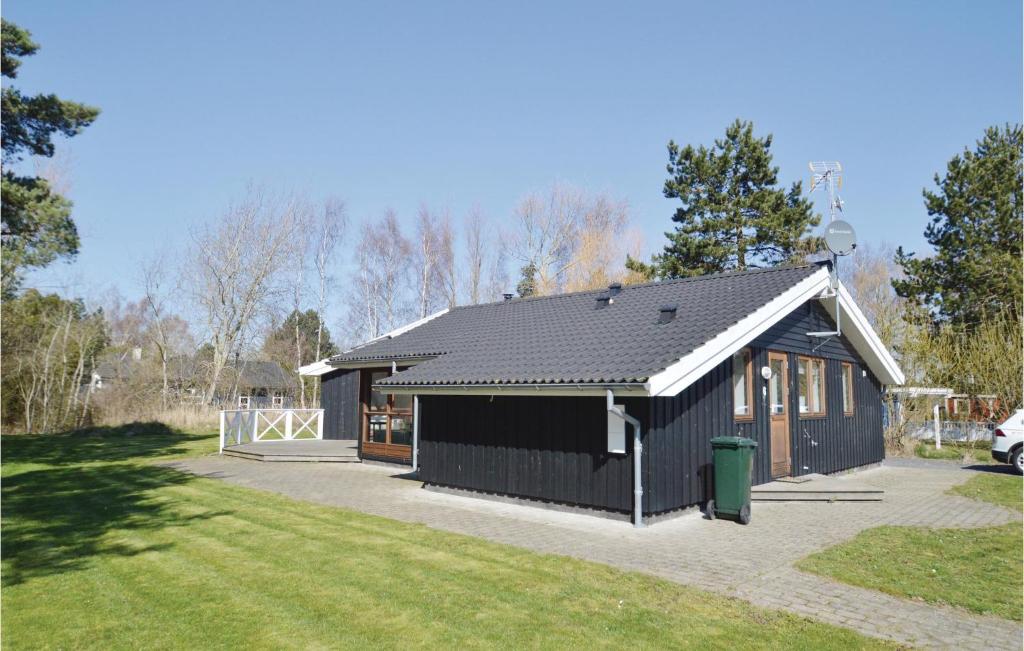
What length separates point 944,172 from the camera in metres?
27.8

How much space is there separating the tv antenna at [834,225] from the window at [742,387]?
2371 mm

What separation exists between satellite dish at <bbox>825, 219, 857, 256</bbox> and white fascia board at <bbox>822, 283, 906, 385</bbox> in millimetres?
1091

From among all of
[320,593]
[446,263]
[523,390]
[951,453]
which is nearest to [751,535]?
[523,390]

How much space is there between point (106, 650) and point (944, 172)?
110 feet

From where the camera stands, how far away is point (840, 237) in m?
12.1

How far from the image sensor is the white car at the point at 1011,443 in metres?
14.8

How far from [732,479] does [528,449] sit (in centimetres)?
315

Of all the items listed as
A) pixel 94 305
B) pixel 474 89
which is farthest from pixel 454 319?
pixel 94 305

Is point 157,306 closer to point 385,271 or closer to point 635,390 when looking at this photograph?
point 385,271

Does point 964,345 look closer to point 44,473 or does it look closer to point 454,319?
point 454,319

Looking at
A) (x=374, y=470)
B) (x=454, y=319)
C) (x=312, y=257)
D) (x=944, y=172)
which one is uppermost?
(x=944, y=172)

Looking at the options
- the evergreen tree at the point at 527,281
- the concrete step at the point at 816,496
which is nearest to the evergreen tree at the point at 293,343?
the evergreen tree at the point at 527,281

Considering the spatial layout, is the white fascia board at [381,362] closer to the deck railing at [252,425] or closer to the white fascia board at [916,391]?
the deck railing at [252,425]

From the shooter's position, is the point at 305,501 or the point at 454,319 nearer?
the point at 305,501
